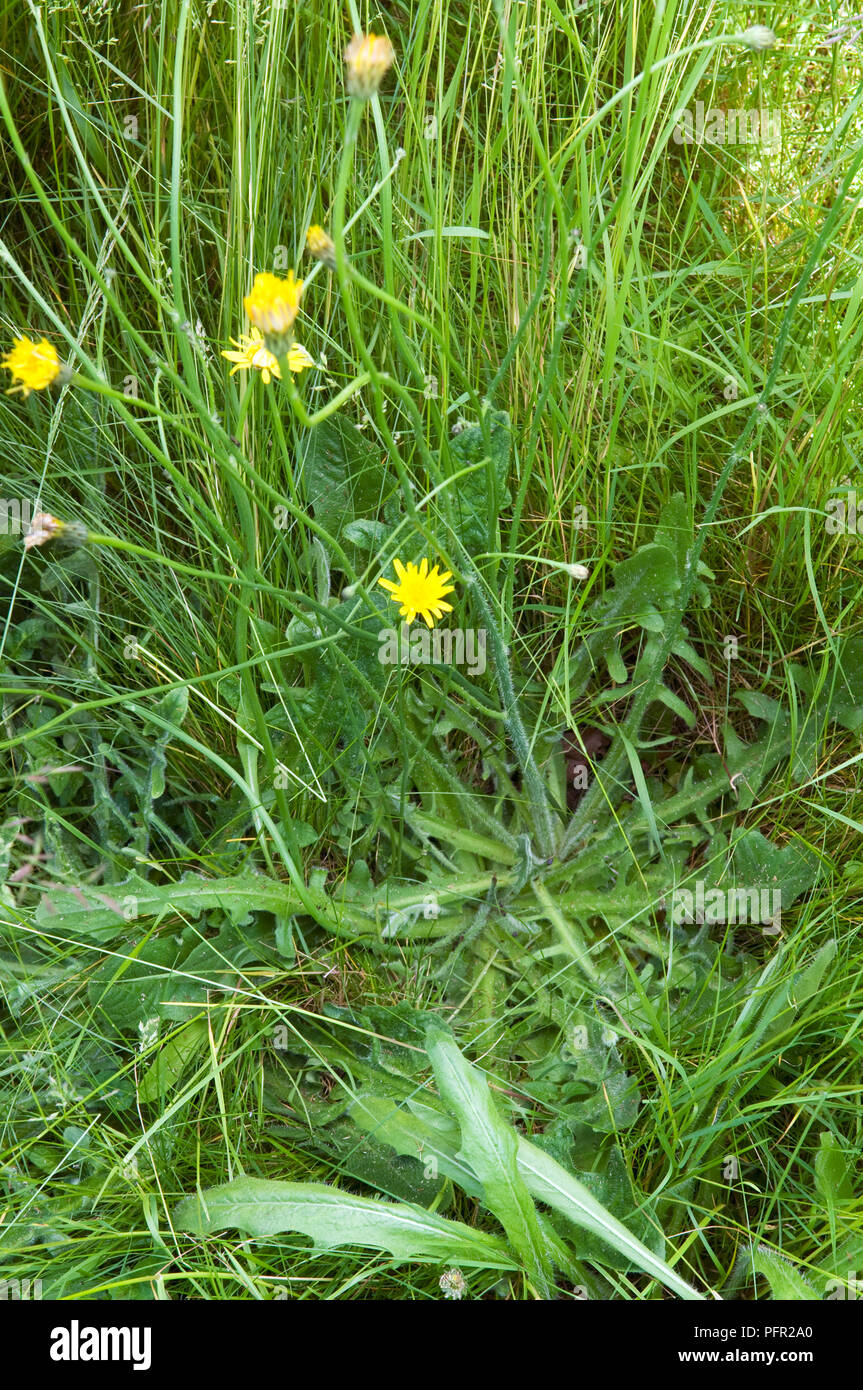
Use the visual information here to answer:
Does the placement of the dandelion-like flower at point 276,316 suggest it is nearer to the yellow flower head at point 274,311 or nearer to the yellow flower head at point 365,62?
the yellow flower head at point 274,311

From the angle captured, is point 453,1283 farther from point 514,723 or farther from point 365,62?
point 365,62

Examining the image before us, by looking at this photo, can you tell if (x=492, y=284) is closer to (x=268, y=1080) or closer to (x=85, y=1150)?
(x=268, y=1080)

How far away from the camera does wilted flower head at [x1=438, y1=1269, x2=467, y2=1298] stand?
3.67 ft

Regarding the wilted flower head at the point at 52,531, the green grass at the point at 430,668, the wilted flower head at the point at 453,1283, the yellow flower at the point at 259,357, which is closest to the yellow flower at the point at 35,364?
the wilted flower head at the point at 52,531

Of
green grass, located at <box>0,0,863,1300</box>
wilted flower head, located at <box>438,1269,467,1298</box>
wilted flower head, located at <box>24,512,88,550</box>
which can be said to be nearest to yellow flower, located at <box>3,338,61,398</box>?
wilted flower head, located at <box>24,512,88,550</box>

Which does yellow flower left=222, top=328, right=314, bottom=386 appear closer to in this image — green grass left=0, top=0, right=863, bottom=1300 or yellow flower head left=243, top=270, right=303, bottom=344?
green grass left=0, top=0, right=863, bottom=1300

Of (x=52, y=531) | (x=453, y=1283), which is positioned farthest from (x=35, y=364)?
(x=453, y=1283)

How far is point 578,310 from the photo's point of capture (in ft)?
4.67

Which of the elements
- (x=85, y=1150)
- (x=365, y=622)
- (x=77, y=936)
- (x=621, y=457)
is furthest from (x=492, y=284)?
(x=85, y=1150)

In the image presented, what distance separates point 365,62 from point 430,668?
2.71 ft

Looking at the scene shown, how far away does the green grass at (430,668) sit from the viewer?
3.96 ft

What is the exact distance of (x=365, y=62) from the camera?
658 mm

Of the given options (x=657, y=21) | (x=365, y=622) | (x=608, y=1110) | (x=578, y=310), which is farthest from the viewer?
(x=578, y=310)
